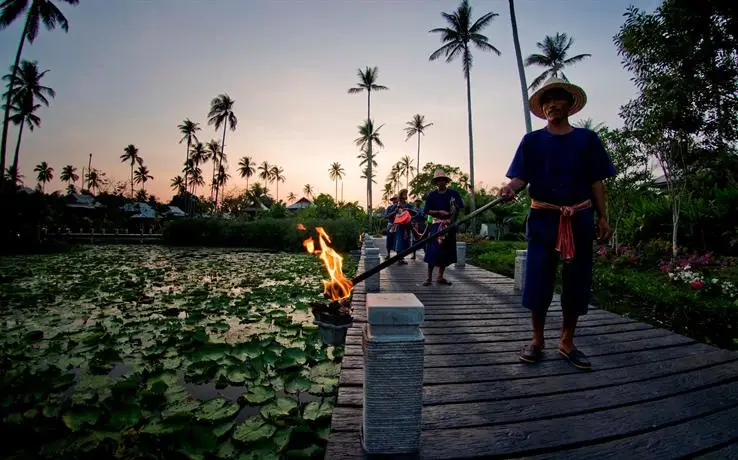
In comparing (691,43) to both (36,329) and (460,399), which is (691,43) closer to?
(460,399)

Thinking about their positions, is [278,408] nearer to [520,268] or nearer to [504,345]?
[504,345]

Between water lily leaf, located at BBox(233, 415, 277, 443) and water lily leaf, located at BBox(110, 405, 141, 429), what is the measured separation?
0.75m

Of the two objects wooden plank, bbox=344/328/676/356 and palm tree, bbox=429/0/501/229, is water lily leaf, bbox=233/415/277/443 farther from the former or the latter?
palm tree, bbox=429/0/501/229

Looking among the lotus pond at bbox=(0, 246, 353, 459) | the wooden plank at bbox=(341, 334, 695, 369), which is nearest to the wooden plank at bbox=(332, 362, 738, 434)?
the wooden plank at bbox=(341, 334, 695, 369)

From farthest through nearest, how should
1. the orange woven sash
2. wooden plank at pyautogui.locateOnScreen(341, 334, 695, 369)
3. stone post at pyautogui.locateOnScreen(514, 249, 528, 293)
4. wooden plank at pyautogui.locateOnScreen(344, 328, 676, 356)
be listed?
stone post at pyautogui.locateOnScreen(514, 249, 528, 293), wooden plank at pyautogui.locateOnScreen(344, 328, 676, 356), wooden plank at pyautogui.locateOnScreen(341, 334, 695, 369), the orange woven sash

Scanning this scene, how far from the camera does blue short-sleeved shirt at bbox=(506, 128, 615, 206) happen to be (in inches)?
108

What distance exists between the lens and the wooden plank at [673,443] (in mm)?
1741

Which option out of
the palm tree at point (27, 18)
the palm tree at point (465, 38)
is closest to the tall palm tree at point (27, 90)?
the palm tree at point (27, 18)

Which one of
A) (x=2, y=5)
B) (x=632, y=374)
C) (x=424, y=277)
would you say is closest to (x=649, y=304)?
(x=424, y=277)

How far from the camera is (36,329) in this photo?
4.66m

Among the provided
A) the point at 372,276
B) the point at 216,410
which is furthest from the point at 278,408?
the point at 372,276

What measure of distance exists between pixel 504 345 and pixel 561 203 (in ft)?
4.87

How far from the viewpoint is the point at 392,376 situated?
1.63 meters

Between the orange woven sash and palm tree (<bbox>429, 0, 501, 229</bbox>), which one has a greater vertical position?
palm tree (<bbox>429, 0, 501, 229</bbox>)
